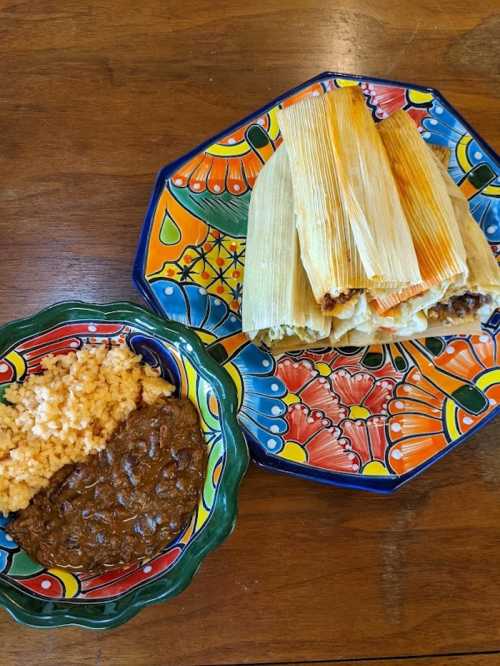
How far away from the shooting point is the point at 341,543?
1.29 m

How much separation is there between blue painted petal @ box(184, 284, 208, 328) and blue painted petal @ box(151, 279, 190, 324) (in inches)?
0.4

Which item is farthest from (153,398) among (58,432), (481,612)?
(481,612)

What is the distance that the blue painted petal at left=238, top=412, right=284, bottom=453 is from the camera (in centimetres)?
122

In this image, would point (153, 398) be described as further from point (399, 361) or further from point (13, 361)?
point (399, 361)

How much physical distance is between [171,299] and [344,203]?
0.42 metres

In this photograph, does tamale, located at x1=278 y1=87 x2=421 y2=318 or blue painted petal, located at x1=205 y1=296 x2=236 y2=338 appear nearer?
tamale, located at x1=278 y1=87 x2=421 y2=318

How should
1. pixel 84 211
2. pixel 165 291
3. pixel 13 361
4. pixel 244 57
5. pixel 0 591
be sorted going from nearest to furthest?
pixel 0 591 < pixel 13 361 < pixel 165 291 < pixel 84 211 < pixel 244 57

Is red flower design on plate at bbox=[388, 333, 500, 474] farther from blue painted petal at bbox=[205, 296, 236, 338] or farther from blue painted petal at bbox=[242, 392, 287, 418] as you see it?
blue painted petal at bbox=[205, 296, 236, 338]

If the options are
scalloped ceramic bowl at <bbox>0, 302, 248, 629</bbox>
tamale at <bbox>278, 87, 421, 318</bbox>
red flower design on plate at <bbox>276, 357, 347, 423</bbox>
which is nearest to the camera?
scalloped ceramic bowl at <bbox>0, 302, 248, 629</bbox>

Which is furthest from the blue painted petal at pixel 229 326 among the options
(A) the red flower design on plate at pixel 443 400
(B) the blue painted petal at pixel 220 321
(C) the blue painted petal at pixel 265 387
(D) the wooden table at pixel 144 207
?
(A) the red flower design on plate at pixel 443 400

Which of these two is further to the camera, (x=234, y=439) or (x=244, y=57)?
(x=244, y=57)

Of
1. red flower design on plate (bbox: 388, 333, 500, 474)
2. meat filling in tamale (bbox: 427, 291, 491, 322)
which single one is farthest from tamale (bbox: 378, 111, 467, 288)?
red flower design on plate (bbox: 388, 333, 500, 474)

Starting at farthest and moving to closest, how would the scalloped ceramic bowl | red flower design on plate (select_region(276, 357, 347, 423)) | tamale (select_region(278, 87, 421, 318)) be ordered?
red flower design on plate (select_region(276, 357, 347, 423)) < tamale (select_region(278, 87, 421, 318)) < the scalloped ceramic bowl

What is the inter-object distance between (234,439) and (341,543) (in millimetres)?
435
